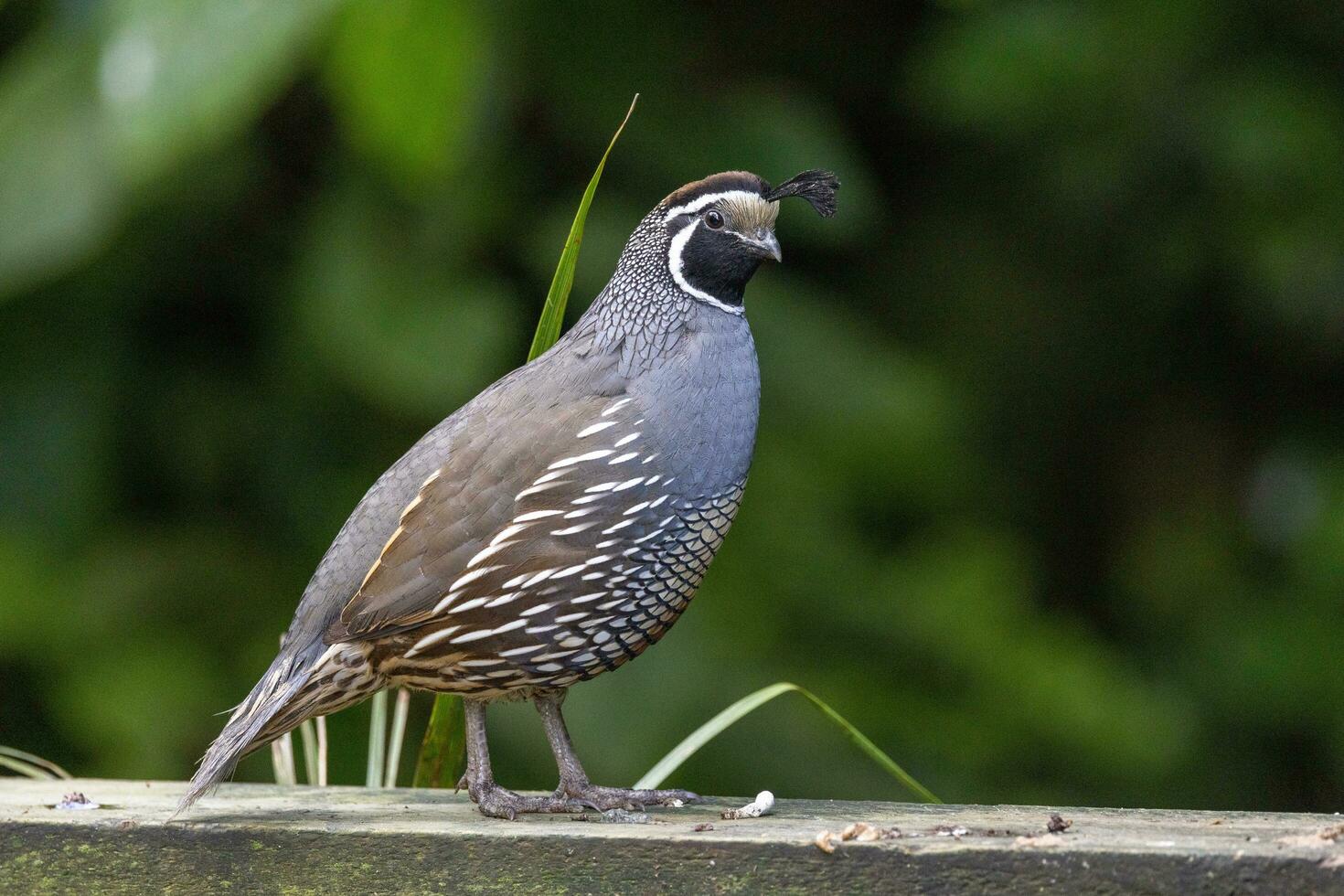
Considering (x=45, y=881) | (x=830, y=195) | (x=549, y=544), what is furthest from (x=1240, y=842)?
(x=45, y=881)

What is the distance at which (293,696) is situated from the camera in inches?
121

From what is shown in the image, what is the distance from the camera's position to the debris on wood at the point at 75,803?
9.84ft

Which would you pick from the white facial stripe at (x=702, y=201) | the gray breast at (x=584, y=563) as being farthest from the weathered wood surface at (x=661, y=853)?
the white facial stripe at (x=702, y=201)

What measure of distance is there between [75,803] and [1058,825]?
1.84 m

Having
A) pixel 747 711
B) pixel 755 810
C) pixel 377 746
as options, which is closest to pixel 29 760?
pixel 377 746

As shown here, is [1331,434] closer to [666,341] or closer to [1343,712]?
[1343,712]

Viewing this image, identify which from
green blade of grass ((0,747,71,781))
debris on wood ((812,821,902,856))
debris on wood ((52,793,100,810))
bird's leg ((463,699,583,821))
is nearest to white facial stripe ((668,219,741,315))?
bird's leg ((463,699,583,821))

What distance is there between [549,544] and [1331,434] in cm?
421

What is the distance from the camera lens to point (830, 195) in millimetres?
3416

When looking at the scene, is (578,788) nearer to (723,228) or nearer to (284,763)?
(284,763)

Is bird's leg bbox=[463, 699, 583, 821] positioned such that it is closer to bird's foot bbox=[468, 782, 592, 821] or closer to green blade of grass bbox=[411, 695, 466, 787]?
bird's foot bbox=[468, 782, 592, 821]

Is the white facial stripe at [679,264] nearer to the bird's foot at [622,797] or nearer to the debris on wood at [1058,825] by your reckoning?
the bird's foot at [622,797]

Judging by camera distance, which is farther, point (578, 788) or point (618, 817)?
point (578, 788)

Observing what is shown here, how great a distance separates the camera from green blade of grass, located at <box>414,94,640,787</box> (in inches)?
127
